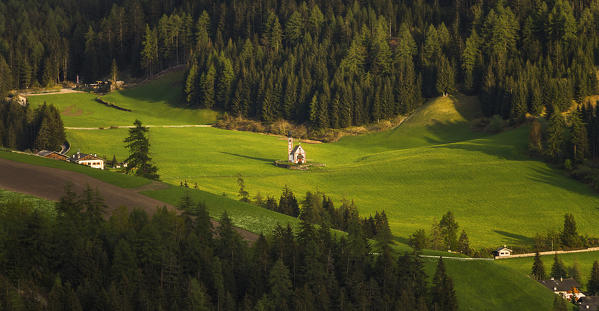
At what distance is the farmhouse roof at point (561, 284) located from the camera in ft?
258

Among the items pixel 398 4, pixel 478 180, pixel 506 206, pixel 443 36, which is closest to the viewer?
pixel 506 206

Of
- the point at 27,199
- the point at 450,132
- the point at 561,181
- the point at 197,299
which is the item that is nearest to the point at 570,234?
the point at 561,181

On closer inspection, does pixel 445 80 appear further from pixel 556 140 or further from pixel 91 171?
pixel 91 171

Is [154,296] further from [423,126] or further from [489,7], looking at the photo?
[489,7]

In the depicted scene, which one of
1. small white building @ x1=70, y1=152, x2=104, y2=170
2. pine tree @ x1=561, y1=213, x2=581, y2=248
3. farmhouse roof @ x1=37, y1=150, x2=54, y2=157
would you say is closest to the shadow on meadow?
farmhouse roof @ x1=37, y1=150, x2=54, y2=157

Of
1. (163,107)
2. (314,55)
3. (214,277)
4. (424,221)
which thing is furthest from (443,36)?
(214,277)

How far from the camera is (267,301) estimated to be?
5812cm

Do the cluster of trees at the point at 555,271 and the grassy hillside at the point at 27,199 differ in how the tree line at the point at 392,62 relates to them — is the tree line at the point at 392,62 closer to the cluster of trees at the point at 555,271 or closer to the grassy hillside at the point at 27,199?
the cluster of trees at the point at 555,271

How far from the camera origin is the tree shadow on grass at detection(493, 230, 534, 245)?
307 ft

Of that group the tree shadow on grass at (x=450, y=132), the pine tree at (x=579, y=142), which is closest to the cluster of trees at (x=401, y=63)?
the tree shadow on grass at (x=450, y=132)

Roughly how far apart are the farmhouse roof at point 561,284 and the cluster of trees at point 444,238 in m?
9.44

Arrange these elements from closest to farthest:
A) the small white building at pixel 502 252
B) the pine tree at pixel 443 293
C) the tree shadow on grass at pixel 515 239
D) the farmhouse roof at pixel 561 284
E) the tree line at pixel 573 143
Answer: the pine tree at pixel 443 293 → the farmhouse roof at pixel 561 284 → the small white building at pixel 502 252 → the tree shadow on grass at pixel 515 239 → the tree line at pixel 573 143

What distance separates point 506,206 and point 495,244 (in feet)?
57.5

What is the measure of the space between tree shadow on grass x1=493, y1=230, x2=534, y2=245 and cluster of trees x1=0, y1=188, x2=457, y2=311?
31031 millimetres
